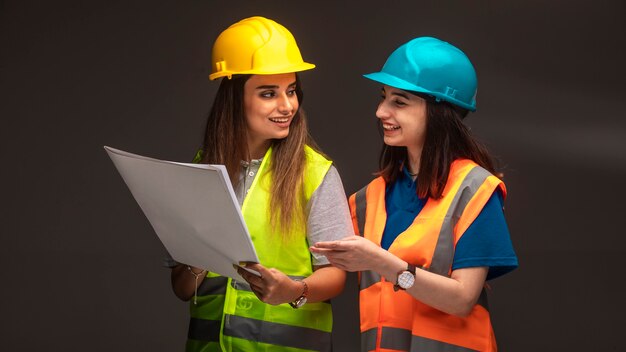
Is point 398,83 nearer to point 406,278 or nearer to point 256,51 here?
point 256,51

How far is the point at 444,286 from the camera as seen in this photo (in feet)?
9.67

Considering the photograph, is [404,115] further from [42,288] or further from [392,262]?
[42,288]

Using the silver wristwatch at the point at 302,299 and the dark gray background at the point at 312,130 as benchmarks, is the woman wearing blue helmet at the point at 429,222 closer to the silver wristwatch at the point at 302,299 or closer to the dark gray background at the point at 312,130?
the silver wristwatch at the point at 302,299

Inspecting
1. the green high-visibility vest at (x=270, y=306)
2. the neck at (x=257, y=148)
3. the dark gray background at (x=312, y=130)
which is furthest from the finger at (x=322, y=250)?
the dark gray background at (x=312, y=130)

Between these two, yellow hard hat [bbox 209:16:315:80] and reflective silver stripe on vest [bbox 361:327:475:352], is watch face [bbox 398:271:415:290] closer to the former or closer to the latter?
reflective silver stripe on vest [bbox 361:327:475:352]

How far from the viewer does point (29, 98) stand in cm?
480

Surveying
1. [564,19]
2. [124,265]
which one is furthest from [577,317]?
[124,265]

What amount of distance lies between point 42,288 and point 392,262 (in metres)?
2.27

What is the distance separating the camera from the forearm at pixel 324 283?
3078 millimetres

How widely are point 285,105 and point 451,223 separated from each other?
0.54 m

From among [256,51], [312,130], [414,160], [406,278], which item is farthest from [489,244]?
[312,130]

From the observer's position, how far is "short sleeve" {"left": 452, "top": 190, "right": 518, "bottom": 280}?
2990mm

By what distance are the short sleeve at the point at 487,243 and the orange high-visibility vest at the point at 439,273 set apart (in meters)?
0.02

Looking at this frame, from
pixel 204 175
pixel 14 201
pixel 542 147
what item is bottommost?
pixel 14 201
